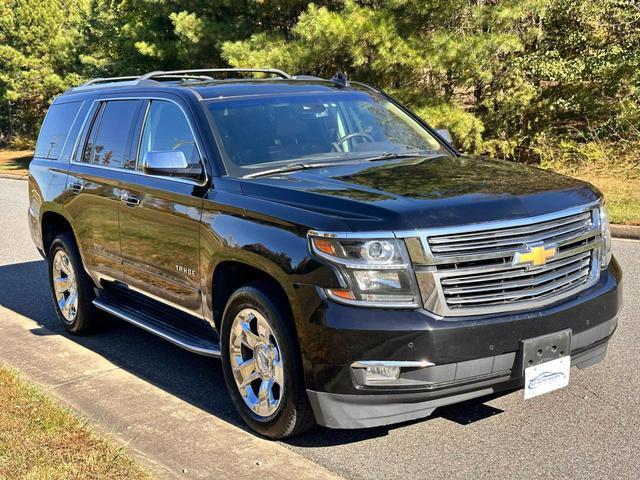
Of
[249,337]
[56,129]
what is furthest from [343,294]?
[56,129]

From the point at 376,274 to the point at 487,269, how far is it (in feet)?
1.77

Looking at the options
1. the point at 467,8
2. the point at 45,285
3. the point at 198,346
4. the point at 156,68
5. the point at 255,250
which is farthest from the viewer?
the point at 156,68

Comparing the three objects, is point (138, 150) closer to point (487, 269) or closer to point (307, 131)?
point (307, 131)

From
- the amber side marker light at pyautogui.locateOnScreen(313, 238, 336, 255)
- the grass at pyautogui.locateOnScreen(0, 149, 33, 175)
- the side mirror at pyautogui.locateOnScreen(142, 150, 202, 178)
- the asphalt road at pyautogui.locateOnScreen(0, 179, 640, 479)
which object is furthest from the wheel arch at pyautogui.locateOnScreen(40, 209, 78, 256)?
the grass at pyautogui.locateOnScreen(0, 149, 33, 175)

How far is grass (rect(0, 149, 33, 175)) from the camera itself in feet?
94.1

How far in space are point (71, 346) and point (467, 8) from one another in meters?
12.9

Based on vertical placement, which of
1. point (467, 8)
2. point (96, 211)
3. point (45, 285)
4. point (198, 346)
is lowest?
point (45, 285)

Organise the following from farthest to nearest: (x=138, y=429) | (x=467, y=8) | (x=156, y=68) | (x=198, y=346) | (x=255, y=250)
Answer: (x=156, y=68)
(x=467, y=8)
(x=198, y=346)
(x=138, y=429)
(x=255, y=250)

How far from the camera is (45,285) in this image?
28.9 ft

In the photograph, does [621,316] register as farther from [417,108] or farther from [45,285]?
[417,108]

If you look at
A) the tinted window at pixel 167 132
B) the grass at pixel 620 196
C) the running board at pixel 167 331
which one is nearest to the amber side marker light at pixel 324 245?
the running board at pixel 167 331

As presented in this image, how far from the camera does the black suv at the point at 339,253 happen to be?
387cm

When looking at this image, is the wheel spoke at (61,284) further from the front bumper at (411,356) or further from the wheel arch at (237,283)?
the front bumper at (411,356)

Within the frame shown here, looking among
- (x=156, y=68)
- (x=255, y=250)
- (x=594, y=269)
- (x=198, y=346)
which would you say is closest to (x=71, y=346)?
(x=198, y=346)
